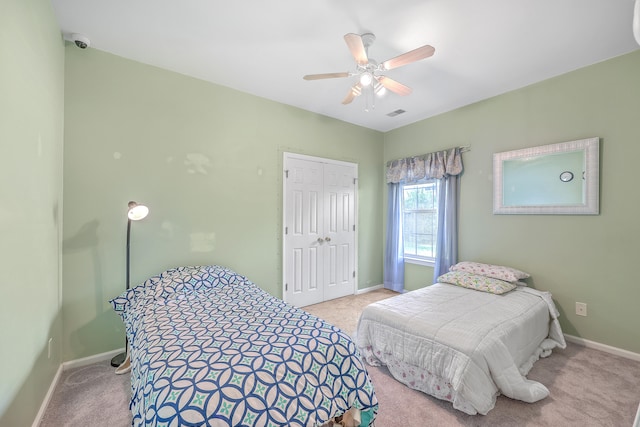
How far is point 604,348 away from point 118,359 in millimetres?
4349

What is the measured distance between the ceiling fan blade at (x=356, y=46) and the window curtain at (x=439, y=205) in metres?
2.15

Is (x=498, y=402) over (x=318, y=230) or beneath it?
beneath

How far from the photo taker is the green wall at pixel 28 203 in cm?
126

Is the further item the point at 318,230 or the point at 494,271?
the point at 318,230

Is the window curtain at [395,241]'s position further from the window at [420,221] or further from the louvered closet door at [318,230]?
the louvered closet door at [318,230]

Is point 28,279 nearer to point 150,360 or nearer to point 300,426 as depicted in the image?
point 150,360

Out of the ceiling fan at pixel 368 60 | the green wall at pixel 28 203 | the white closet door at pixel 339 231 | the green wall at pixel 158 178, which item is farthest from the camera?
the white closet door at pixel 339 231

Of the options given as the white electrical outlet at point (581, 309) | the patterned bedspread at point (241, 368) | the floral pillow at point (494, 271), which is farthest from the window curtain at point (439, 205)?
the patterned bedspread at point (241, 368)

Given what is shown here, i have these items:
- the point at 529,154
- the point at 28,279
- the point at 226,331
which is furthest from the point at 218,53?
the point at 529,154

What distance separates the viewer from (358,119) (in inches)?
157

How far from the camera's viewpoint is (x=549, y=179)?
280cm

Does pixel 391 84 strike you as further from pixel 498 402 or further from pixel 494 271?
pixel 498 402

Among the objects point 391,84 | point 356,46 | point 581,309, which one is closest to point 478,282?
point 581,309

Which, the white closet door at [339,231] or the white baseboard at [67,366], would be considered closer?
the white baseboard at [67,366]
